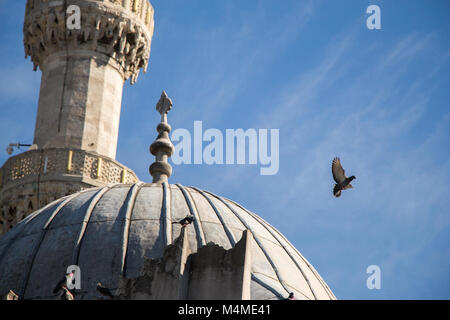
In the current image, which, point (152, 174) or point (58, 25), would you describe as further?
point (58, 25)

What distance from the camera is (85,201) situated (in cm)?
2639

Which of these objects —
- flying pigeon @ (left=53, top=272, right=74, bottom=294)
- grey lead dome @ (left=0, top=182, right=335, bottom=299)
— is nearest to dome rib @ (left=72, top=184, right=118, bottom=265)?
grey lead dome @ (left=0, top=182, right=335, bottom=299)

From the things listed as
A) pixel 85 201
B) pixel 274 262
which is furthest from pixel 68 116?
pixel 274 262

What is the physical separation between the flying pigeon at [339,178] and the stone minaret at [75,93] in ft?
35.2

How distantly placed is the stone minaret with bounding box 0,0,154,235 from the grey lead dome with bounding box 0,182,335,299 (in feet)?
17.2

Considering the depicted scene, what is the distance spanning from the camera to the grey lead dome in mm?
23688

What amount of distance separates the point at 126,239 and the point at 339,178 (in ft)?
15.2

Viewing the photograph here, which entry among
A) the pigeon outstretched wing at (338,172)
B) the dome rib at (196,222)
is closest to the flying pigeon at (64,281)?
the dome rib at (196,222)

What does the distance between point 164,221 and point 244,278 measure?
789 centimetres

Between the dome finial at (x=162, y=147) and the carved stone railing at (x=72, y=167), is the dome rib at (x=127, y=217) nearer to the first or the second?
the dome finial at (x=162, y=147)

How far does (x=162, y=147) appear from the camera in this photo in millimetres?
29734

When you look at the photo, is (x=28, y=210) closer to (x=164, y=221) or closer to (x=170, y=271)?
(x=164, y=221)

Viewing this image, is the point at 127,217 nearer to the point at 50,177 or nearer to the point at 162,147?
the point at 162,147

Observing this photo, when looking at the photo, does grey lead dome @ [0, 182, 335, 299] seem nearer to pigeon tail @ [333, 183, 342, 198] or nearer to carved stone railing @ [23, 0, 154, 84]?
pigeon tail @ [333, 183, 342, 198]
